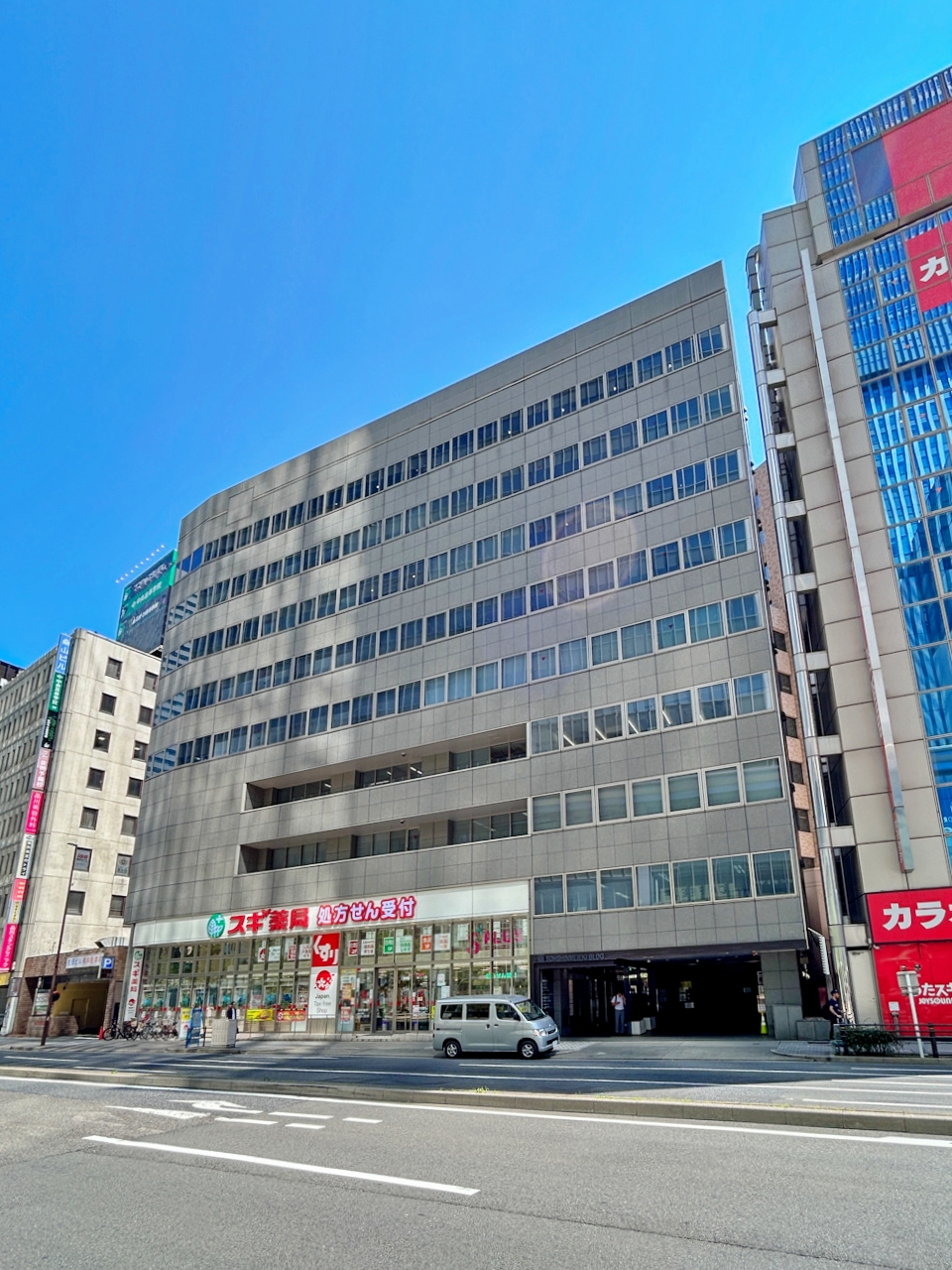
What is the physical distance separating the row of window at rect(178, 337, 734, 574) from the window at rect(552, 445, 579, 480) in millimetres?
1012

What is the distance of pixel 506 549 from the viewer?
47875 millimetres

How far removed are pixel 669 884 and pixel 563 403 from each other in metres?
26.8

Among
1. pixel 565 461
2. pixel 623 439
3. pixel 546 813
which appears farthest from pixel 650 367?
pixel 546 813

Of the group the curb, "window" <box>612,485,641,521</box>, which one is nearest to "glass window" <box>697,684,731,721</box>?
"window" <box>612,485,641,521</box>

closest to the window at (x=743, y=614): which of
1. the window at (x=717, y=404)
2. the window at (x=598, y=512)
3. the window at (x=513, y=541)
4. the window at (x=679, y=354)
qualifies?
the window at (x=598, y=512)

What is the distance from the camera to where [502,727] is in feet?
146

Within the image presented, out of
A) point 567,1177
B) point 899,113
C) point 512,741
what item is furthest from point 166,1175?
point 899,113

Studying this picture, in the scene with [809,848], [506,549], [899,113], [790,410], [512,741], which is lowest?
[809,848]

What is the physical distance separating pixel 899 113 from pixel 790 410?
15.8 metres

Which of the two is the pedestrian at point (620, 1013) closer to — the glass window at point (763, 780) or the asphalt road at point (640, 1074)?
the asphalt road at point (640, 1074)

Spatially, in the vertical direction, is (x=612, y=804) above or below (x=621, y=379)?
below

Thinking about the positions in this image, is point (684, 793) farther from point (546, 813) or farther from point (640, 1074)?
point (640, 1074)

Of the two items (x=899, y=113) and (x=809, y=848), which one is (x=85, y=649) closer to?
(x=809, y=848)

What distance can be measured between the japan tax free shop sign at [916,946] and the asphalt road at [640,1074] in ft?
23.8
